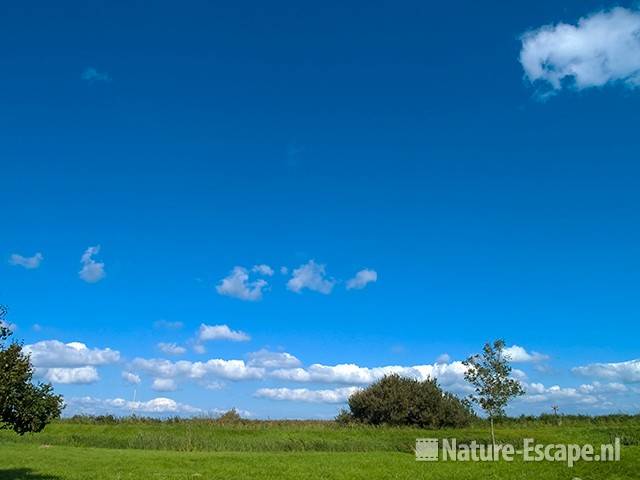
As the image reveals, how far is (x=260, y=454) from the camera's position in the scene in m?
58.2

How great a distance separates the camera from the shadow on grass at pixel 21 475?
36181mm

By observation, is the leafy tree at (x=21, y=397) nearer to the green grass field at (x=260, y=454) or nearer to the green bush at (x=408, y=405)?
the green grass field at (x=260, y=454)

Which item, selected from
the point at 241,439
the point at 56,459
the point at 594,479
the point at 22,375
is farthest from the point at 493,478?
the point at 241,439

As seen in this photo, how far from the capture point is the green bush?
94.8m

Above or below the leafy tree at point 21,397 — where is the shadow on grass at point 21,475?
below

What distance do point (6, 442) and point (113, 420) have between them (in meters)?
24.8

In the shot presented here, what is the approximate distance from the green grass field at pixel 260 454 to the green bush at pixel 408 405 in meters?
10.7

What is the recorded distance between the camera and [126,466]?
144ft

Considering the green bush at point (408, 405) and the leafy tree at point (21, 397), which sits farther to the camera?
the green bush at point (408, 405)

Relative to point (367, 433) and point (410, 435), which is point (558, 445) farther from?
point (367, 433)

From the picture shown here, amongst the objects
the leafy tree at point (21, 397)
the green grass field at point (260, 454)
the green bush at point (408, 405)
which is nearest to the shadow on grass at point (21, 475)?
the green grass field at point (260, 454)

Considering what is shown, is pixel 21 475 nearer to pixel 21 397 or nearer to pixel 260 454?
pixel 21 397

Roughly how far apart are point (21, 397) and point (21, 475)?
12268mm

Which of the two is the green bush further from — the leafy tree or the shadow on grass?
the leafy tree
